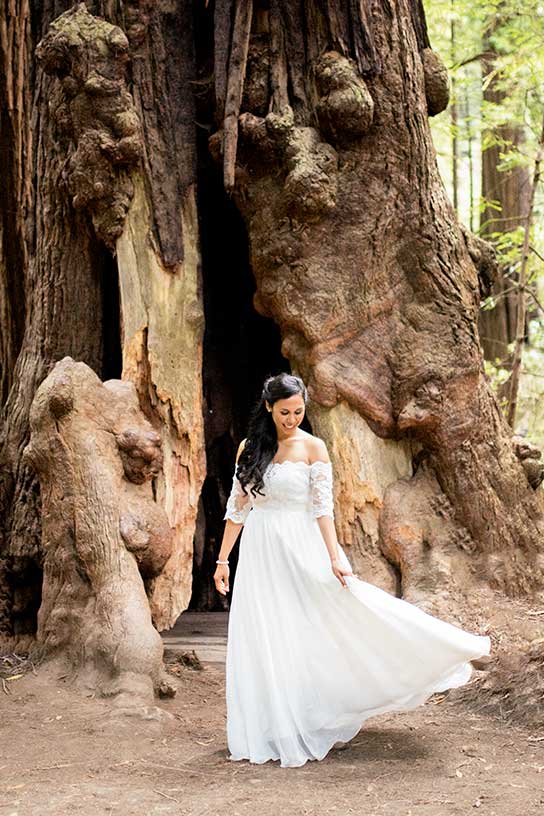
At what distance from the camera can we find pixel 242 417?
8906 millimetres

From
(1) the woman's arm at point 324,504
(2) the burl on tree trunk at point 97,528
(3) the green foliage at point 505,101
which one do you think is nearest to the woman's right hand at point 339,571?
(1) the woman's arm at point 324,504

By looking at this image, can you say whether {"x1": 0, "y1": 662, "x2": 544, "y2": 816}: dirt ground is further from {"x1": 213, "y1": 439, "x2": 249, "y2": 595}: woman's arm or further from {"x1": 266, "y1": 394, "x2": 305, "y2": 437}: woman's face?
{"x1": 266, "y1": 394, "x2": 305, "y2": 437}: woman's face

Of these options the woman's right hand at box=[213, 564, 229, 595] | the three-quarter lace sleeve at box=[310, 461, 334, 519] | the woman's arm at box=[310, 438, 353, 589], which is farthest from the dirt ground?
the three-quarter lace sleeve at box=[310, 461, 334, 519]

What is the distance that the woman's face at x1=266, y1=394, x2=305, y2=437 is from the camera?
5.04 m

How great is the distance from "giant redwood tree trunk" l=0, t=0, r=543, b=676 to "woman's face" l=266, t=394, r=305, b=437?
76.5 inches

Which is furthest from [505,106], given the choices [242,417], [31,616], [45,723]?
[45,723]

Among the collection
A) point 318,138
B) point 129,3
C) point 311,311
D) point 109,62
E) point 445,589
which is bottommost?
point 445,589

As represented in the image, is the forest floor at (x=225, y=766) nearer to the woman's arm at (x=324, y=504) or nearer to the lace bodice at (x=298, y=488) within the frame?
the woman's arm at (x=324, y=504)

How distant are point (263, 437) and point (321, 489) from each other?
1.50ft

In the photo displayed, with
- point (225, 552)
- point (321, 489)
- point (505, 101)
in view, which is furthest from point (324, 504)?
point (505, 101)

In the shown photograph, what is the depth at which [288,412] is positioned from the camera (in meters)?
5.05

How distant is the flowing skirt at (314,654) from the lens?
4.63 metres

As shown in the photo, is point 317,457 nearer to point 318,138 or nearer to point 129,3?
point 318,138

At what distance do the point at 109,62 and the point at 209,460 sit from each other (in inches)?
145
